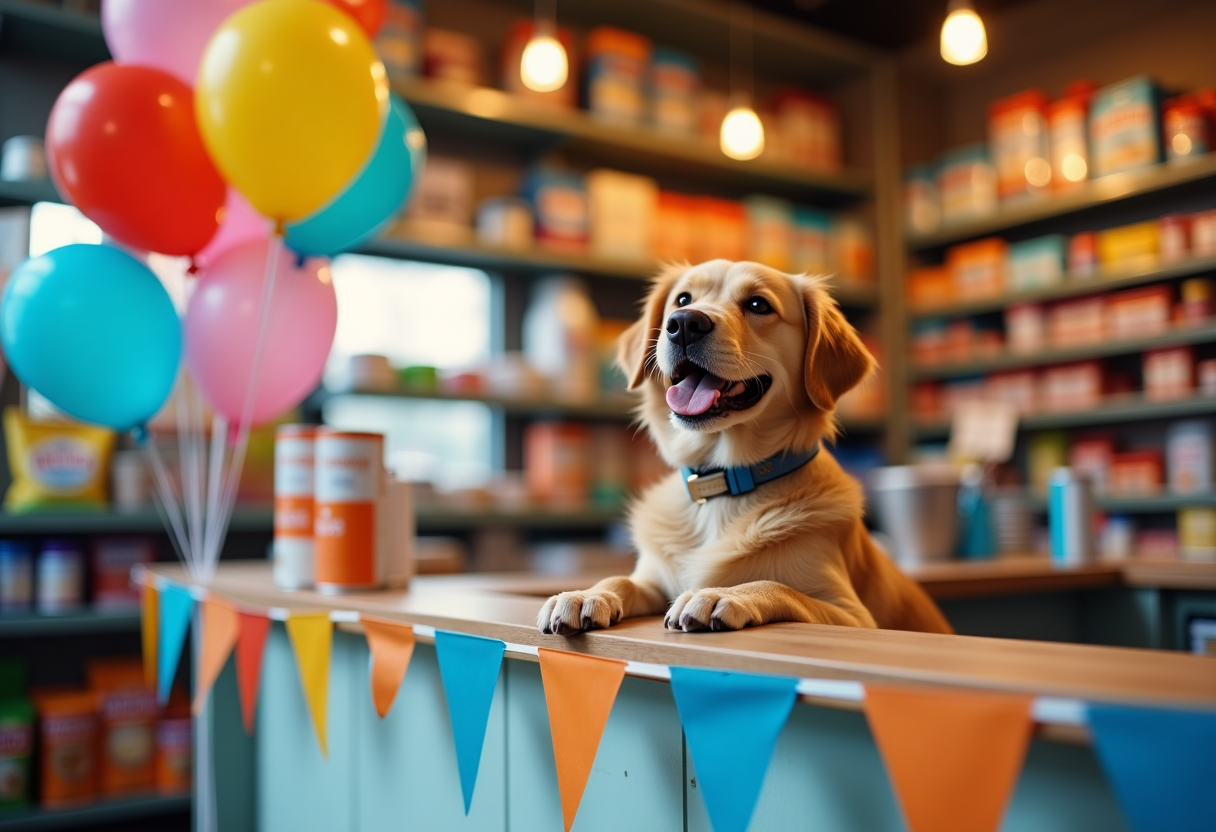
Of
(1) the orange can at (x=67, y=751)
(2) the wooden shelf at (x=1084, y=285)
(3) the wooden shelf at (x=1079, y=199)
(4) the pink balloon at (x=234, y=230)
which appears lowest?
(1) the orange can at (x=67, y=751)

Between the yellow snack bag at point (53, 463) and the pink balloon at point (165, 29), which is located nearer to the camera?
the pink balloon at point (165, 29)

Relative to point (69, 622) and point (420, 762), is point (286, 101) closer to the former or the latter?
point (420, 762)

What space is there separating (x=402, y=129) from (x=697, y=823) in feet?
5.27

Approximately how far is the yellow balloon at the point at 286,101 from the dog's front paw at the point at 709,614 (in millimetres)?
1055

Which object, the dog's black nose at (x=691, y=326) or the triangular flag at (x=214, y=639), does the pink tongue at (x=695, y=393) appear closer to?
the dog's black nose at (x=691, y=326)

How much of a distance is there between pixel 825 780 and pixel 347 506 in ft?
3.15

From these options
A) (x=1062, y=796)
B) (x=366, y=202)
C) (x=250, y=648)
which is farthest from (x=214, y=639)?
(x=1062, y=796)

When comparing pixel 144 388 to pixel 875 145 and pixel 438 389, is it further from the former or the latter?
pixel 875 145

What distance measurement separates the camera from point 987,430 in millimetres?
3789

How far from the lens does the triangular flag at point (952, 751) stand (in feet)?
1.99

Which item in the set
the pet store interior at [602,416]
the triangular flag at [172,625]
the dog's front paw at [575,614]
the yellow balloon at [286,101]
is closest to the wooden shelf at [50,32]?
the pet store interior at [602,416]

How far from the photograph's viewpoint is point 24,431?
2.38 m

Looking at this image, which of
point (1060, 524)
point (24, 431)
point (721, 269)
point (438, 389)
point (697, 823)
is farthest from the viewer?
point (438, 389)

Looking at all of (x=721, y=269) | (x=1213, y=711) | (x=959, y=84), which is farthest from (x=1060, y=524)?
(x=959, y=84)
